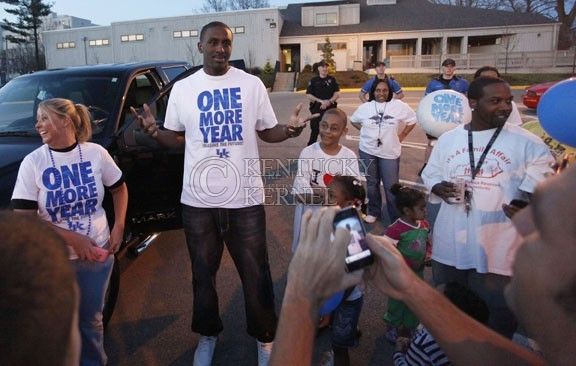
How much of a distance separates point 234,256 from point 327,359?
3.04 ft

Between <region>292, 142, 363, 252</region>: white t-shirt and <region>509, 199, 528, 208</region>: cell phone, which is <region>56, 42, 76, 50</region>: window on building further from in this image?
<region>509, 199, 528, 208</region>: cell phone

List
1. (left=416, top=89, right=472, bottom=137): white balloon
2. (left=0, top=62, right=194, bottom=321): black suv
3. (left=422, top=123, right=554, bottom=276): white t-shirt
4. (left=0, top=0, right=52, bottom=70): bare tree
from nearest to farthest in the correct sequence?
(left=422, top=123, right=554, bottom=276): white t-shirt < (left=0, top=62, right=194, bottom=321): black suv < (left=416, top=89, right=472, bottom=137): white balloon < (left=0, top=0, right=52, bottom=70): bare tree

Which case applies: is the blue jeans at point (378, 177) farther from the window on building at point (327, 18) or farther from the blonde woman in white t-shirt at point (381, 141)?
the window on building at point (327, 18)

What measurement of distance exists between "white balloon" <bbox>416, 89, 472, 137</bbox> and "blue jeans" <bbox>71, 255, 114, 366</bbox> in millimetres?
3501

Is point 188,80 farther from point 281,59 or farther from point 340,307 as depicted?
point 281,59

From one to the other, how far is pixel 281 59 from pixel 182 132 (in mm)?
39002

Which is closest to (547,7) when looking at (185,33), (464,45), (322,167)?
(464,45)

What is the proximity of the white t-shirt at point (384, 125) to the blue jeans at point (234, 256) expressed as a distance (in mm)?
2794

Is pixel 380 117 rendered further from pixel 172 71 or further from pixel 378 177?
pixel 172 71

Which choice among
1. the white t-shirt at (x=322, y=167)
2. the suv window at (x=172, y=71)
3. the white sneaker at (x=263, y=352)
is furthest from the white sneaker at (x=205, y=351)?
the suv window at (x=172, y=71)

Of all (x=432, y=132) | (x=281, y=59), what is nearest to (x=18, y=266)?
(x=432, y=132)

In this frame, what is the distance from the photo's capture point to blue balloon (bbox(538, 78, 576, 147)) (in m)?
2.93

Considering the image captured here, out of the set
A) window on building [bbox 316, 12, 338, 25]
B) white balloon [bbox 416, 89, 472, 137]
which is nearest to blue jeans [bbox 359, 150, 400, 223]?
white balloon [bbox 416, 89, 472, 137]

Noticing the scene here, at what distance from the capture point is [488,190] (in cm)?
266
